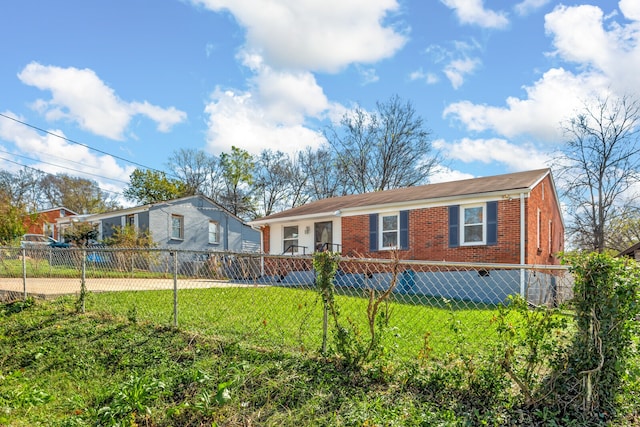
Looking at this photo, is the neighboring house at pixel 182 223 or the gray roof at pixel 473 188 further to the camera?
the neighboring house at pixel 182 223

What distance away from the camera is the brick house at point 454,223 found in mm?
11289

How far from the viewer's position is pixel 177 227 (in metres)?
22.8

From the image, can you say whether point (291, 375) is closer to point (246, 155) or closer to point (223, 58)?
point (223, 58)

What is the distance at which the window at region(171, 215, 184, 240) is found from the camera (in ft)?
74.0

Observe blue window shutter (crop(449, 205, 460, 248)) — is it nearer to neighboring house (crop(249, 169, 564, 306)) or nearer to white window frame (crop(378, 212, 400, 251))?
neighboring house (crop(249, 169, 564, 306))

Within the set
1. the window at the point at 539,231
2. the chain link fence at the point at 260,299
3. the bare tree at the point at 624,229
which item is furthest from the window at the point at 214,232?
the bare tree at the point at 624,229

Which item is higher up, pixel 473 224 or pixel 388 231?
pixel 473 224

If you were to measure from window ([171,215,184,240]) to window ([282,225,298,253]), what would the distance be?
28.3 feet

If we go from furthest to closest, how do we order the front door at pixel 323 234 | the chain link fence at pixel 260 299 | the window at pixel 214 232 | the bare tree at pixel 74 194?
the bare tree at pixel 74 194
the window at pixel 214 232
the front door at pixel 323 234
the chain link fence at pixel 260 299

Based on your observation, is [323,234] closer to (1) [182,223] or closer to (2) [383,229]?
(2) [383,229]

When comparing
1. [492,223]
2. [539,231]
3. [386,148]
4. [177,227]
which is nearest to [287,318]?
[492,223]

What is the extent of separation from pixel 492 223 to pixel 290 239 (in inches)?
333

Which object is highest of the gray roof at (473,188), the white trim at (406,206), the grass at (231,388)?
the gray roof at (473,188)

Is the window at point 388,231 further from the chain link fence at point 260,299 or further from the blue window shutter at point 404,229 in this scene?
the chain link fence at point 260,299
